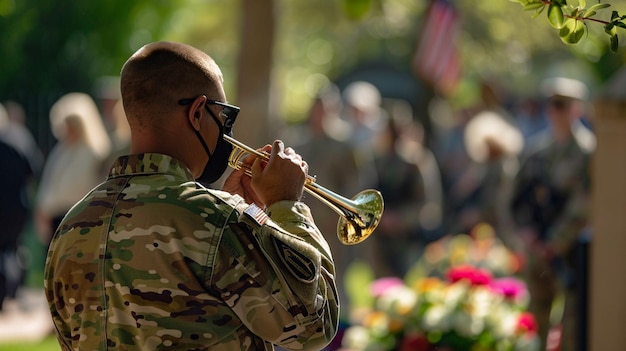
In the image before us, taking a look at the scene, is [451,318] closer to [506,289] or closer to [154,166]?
[506,289]

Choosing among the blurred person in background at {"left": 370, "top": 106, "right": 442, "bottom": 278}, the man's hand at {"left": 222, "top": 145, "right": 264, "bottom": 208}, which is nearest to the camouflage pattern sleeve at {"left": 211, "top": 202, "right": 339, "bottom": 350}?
the man's hand at {"left": 222, "top": 145, "right": 264, "bottom": 208}

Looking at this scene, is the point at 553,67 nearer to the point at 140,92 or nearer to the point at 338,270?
the point at 338,270

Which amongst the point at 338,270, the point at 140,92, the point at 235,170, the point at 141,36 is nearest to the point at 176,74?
the point at 140,92

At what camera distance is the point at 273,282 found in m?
3.10

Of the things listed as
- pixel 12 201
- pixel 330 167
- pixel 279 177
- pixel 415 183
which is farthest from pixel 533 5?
pixel 12 201

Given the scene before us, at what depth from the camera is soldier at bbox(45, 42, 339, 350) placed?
310 cm

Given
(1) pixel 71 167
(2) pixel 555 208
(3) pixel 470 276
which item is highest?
(2) pixel 555 208

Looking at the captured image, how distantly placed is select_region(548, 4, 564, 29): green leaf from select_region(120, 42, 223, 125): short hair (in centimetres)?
86

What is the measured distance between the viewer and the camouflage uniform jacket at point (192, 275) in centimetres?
309

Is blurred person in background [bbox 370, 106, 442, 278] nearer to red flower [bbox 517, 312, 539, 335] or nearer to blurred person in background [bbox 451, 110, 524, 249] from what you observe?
blurred person in background [bbox 451, 110, 524, 249]

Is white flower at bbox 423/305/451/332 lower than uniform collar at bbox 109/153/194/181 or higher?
lower

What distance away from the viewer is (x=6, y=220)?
481 inches

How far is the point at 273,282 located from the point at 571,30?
979 mm

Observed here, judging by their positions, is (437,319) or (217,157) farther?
(437,319)
